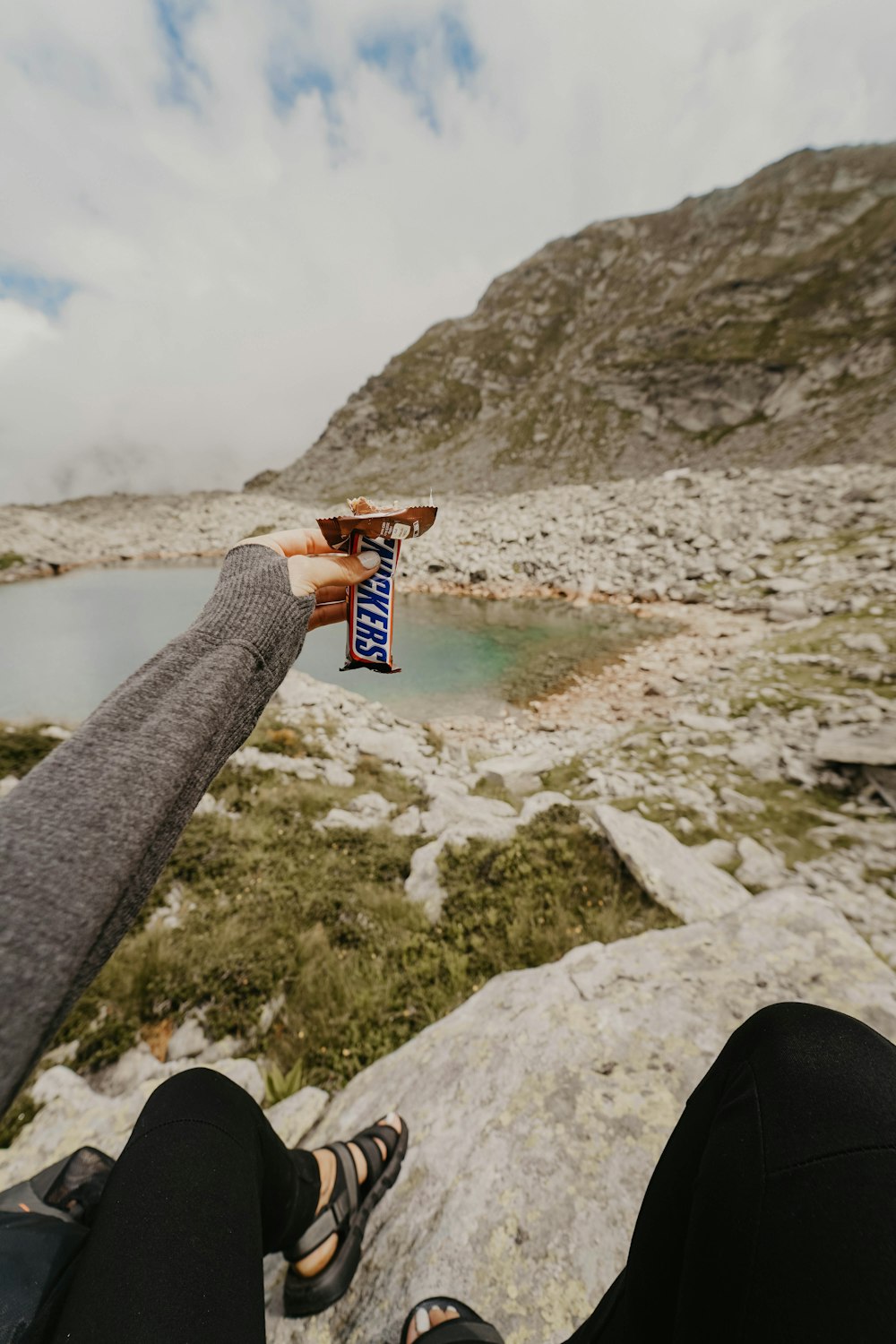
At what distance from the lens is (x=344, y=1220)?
7.27 feet

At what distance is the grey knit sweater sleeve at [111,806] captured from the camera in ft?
2.69

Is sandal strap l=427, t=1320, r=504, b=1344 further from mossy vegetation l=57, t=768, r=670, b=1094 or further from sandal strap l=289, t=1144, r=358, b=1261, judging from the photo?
mossy vegetation l=57, t=768, r=670, b=1094

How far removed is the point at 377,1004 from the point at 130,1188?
9.00 feet

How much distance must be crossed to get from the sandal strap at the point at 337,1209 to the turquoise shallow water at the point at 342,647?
942cm

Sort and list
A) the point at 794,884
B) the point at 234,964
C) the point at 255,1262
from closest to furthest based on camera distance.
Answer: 1. the point at 255,1262
2. the point at 234,964
3. the point at 794,884

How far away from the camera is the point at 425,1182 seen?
224 cm

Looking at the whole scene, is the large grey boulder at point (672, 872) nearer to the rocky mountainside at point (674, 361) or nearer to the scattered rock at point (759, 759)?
the scattered rock at point (759, 759)

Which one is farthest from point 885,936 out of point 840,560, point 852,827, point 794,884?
point 840,560

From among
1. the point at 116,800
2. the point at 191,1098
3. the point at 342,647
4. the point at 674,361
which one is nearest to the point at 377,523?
the point at 116,800

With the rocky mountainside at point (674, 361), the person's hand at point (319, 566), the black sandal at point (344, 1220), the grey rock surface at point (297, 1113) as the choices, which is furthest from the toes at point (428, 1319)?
the rocky mountainside at point (674, 361)

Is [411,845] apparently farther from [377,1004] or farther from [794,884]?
[794,884]

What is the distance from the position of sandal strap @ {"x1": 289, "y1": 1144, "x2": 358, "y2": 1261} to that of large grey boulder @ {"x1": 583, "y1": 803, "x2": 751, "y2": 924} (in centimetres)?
315

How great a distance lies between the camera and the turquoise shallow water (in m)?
15.7

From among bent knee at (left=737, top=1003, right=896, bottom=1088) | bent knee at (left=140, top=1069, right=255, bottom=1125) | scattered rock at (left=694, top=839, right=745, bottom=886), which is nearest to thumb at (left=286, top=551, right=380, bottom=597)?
bent knee at (left=140, top=1069, right=255, bottom=1125)
